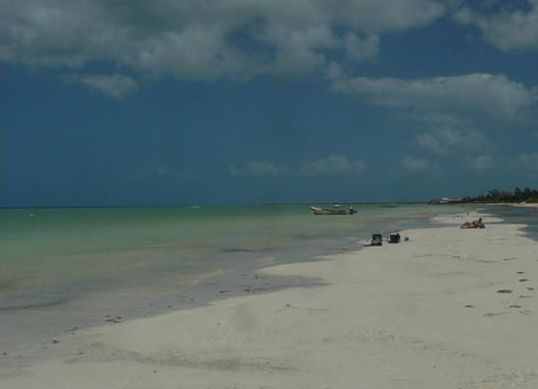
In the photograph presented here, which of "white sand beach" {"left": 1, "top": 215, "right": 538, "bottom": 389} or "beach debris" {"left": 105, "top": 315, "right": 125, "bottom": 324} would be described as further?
"beach debris" {"left": 105, "top": 315, "right": 125, "bottom": 324}

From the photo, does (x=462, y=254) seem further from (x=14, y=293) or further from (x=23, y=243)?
(x=23, y=243)

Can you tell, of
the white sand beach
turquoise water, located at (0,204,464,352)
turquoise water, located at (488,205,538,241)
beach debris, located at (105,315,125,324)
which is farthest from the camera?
turquoise water, located at (488,205,538,241)

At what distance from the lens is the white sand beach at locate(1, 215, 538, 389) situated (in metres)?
8.74

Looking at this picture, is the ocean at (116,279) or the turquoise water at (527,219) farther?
the turquoise water at (527,219)

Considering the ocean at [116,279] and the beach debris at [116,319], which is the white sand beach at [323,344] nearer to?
the beach debris at [116,319]

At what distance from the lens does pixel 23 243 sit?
39938 mm

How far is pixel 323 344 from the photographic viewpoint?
10.7 m

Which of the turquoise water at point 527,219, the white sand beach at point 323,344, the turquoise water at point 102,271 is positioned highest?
the turquoise water at point 527,219

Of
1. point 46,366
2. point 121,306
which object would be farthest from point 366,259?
point 46,366

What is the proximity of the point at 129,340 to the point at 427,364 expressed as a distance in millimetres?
5248

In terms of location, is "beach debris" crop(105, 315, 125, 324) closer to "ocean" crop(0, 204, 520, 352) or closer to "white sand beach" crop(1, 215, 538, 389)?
"ocean" crop(0, 204, 520, 352)

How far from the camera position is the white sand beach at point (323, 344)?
8742 millimetres

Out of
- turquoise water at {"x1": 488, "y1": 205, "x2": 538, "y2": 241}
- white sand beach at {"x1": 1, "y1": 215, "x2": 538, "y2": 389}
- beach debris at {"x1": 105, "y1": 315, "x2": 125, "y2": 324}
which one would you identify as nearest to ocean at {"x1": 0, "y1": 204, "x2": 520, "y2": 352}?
beach debris at {"x1": 105, "y1": 315, "x2": 125, "y2": 324}

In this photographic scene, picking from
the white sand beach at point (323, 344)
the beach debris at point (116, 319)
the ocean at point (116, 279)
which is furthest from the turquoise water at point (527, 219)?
the beach debris at point (116, 319)
